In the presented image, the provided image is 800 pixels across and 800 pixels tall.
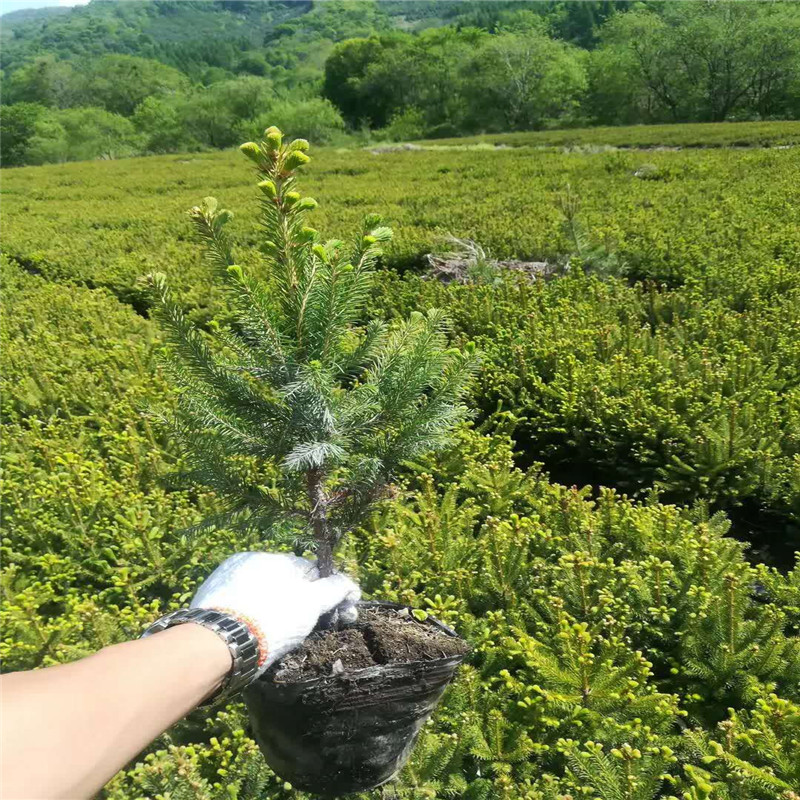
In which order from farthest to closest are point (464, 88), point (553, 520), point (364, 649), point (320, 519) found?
point (464, 88) < point (553, 520) < point (320, 519) < point (364, 649)

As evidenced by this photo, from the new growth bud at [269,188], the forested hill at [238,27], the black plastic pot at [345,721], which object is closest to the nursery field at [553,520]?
the black plastic pot at [345,721]

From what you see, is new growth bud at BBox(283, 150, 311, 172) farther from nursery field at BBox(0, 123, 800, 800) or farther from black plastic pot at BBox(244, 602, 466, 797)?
black plastic pot at BBox(244, 602, 466, 797)

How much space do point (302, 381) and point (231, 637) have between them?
608 mm

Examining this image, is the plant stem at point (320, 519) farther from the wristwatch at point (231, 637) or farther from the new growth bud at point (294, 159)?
the new growth bud at point (294, 159)

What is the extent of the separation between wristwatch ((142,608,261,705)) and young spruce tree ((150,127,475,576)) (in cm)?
31

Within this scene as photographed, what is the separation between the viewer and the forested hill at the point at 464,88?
33.5 metres

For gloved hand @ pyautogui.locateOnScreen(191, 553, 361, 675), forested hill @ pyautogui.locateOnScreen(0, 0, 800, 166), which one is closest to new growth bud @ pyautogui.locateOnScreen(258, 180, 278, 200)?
gloved hand @ pyautogui.locateOnScreen(191, 553, 361, 675)

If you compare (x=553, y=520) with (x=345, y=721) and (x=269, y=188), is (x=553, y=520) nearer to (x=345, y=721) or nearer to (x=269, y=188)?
(x=345, y=721)

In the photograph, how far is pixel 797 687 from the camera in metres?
1.73

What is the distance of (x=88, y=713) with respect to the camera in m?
0.95

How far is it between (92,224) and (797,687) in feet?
37.7

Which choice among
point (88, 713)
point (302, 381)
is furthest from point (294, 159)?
point (88, 713)

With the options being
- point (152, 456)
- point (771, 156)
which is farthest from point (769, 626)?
point (771, 156)

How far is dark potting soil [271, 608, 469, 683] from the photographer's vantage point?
1.55 metres
